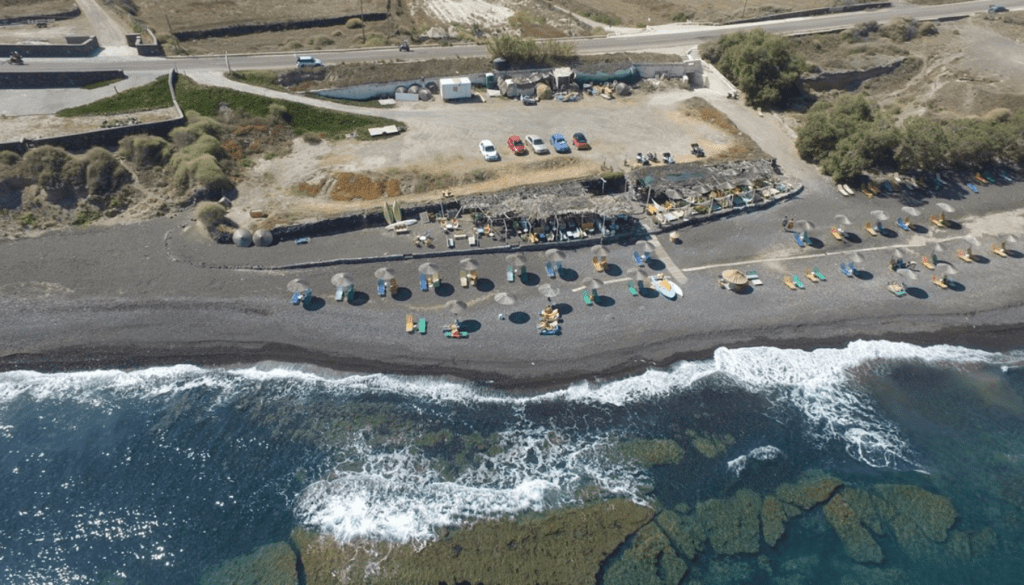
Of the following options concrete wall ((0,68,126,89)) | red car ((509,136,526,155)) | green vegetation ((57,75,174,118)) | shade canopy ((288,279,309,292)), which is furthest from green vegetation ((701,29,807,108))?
concrete wall ((0,68,126,89))

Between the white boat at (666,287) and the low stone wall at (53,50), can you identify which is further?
the low stone wall at (53,50)

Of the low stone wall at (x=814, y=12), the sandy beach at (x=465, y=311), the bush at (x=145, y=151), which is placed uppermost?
the low stone wall at (x=814, y=12)

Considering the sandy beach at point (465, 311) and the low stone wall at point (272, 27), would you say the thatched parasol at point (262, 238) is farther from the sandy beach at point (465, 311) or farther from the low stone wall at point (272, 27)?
the low stone wall at point (272, 27)

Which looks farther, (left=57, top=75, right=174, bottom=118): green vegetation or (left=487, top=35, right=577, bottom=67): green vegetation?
(left=487, top=35, right=577, bottom=67): green vegetation

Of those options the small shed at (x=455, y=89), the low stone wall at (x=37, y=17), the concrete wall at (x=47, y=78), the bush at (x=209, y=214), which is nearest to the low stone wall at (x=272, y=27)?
the low stone wall at (x=37, y=17)

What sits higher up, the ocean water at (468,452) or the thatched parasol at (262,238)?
the thatched parasol at (262,238)

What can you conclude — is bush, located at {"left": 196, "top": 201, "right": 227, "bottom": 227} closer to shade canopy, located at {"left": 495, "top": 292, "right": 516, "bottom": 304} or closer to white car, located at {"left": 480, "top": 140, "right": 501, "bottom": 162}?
white car, located at {"left": 480, "top": 140, "right": 501, "bottom": 162}
